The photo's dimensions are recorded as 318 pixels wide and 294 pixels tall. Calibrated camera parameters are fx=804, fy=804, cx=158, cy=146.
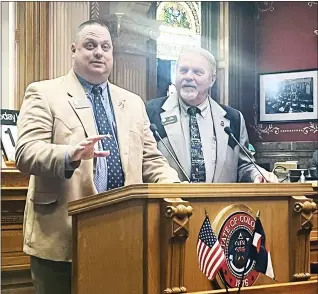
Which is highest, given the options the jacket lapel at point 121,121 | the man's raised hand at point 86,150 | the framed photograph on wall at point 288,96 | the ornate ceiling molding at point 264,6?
the ornate ceiling molding at point 264,6

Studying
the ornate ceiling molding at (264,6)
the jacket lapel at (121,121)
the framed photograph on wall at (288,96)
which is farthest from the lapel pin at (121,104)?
the ornate ceiling molding at (264,6)

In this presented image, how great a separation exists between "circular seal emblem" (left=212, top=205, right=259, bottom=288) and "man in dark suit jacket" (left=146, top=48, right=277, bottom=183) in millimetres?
707

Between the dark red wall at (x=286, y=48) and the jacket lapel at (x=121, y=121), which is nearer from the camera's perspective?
the jacket lapel at (x=121, y=121)

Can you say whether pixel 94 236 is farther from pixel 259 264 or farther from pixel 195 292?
→ pixel 259 264

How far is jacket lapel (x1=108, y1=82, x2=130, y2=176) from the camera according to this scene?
2.95m

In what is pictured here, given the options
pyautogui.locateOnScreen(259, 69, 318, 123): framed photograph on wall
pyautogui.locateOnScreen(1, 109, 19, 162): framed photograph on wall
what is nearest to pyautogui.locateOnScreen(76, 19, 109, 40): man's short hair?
pyautogui.locateOnScreen(1, 109, 19, 162): framed photograph on wall

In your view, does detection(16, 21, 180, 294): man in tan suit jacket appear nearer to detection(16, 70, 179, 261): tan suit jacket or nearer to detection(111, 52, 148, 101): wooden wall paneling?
detection(16, 70, 179, 261): tan suit jacket

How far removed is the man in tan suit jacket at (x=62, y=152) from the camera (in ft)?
8.92

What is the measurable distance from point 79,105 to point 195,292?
81 cm

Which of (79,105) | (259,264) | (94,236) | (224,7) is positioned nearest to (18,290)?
(94,236)

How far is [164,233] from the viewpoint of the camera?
2.45m

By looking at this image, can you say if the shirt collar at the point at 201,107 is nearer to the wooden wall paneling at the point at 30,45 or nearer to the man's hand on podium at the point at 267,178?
the man's hand on podium at the point at 267,178

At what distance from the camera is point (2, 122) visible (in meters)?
2.90

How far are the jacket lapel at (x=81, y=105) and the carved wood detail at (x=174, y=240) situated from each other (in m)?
0.56
